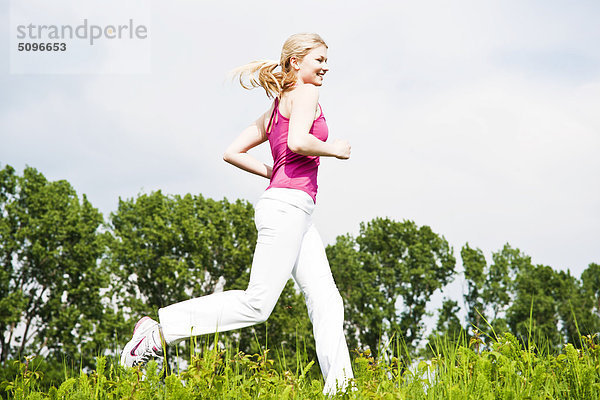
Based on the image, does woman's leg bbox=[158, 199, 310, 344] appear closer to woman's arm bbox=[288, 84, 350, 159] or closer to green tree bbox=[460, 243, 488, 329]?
woman's arm bbox=[288, 84, 350, 159]

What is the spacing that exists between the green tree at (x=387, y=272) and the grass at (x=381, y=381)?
26.3m

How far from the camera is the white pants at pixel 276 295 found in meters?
4.34

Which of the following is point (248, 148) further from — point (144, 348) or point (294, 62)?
point (144, 348)

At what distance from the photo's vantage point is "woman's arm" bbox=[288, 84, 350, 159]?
Result: 4.22m

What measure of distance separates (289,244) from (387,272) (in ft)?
92.0

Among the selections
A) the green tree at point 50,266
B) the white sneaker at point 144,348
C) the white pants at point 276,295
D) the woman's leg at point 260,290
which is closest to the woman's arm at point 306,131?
the white pants at point 276,295

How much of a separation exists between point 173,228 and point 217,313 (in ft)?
75.1

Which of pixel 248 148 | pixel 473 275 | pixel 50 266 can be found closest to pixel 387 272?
pixel 473 275

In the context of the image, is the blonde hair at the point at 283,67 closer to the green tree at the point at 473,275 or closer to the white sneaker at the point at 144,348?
the white sneaker at the point at 144,348

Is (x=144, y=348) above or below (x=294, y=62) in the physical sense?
below

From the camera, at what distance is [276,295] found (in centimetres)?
444

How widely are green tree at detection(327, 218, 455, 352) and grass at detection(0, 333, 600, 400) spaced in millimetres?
26274

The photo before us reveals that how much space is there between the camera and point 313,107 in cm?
435

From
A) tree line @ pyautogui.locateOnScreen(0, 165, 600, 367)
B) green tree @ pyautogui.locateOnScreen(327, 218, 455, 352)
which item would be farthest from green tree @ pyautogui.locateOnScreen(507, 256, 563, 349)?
green tree @ pyautogui.locateOnScreen(327, 218, 455, 352)
